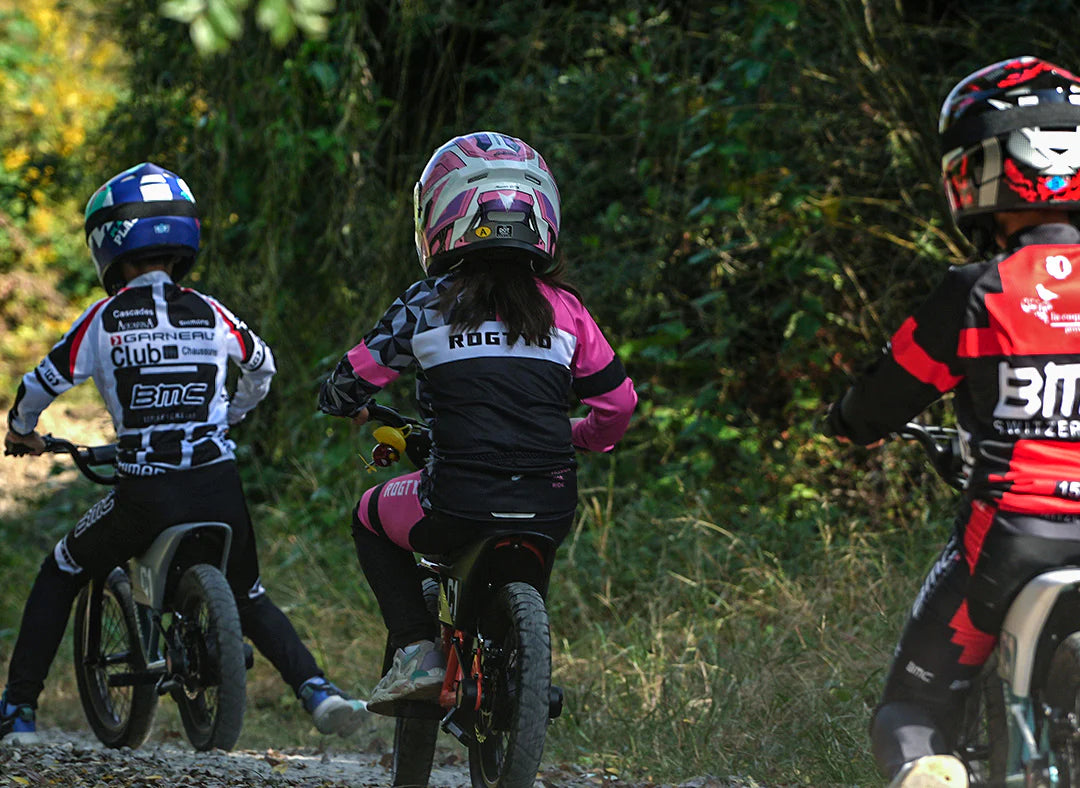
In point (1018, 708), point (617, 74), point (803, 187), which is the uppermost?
point (617, 74)

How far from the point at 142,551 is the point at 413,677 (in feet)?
5.26

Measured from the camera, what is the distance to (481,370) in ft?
12.6

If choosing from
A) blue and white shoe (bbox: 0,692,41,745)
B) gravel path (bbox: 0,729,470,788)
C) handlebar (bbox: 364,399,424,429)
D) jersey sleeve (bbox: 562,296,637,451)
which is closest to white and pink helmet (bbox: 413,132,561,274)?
jersey sleeve (bbox: 562,296,637,451)

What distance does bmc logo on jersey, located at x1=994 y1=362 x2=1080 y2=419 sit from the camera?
2922 mm

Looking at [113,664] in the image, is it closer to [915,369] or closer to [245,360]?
[245,360]

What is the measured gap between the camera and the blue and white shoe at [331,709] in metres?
4.98

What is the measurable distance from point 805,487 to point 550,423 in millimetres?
3847

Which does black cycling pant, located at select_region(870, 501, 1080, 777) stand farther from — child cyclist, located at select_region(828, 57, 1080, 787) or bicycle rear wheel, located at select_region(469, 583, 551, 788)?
bicycle rear wheel, located at select_region(469, 583, 551, 788)

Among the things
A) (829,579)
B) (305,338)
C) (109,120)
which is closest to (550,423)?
(829,579)

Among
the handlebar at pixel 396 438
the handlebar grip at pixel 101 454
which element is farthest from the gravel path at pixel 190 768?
the handlebar at pixel 396 438

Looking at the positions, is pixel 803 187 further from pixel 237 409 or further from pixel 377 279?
pixel 237 409

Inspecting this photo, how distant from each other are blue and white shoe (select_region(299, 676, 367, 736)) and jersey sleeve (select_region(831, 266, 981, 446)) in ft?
7.84

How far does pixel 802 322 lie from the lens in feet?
24.0

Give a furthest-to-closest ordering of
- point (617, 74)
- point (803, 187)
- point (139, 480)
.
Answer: point (617, 74)
point (803, 187)
point (139, 480)
